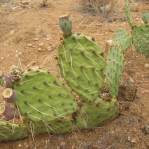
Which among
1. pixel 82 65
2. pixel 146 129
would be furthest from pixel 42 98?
pixel 146 129

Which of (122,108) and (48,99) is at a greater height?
(48,99)

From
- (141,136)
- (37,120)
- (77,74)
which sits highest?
(77,74)

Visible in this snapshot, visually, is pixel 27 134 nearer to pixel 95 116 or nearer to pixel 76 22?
pixel 95 116

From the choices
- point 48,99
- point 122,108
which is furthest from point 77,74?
point 122,108

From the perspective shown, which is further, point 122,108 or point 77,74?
point 122,108

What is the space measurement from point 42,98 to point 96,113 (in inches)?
16.6

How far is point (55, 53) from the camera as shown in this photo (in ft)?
13.5

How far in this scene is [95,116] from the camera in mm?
3119

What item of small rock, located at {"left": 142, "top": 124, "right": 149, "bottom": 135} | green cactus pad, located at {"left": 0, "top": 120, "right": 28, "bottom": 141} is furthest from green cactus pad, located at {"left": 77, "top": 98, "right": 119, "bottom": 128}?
green cactus pad, located at {"left": 0, "top": 120, "right": 28, "bottom": 141}

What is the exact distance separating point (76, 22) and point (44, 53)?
0.62 m

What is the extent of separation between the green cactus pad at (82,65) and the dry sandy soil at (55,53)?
354 millimetres

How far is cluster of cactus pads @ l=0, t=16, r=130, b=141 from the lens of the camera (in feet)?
9.25

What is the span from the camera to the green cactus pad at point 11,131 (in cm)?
309

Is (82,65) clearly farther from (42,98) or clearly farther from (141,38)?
(141,38)
